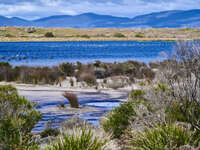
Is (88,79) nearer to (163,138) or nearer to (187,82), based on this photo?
(187,82)

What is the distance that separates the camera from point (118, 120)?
373 inches

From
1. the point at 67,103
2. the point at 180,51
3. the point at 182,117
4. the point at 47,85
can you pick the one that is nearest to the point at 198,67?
the point at 180,51

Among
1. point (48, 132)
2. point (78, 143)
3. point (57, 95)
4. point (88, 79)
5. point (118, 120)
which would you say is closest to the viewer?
point (78, 143)

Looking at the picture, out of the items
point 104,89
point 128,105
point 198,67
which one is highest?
point 198,67

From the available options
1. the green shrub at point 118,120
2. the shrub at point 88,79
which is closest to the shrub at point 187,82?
the green shrub at point 118,120

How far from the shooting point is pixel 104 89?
20953mm

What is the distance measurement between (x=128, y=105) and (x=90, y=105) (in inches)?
240

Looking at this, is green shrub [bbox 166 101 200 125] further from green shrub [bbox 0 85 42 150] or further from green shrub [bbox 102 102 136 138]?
green shrub [bbox 0 85 42 150]

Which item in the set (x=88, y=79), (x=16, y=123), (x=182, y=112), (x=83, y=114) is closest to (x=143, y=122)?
(x=182, y=112)

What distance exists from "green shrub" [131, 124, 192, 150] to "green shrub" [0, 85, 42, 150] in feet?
6.53

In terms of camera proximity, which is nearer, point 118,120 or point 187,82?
point 187,82

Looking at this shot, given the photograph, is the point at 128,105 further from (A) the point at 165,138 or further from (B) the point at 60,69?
(B) the point at 60,69

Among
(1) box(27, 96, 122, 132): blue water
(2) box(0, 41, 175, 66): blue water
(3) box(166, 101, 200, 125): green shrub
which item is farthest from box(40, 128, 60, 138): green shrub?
(2) box(0, 41, 175, 66): blue water

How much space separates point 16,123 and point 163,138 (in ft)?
10.6
